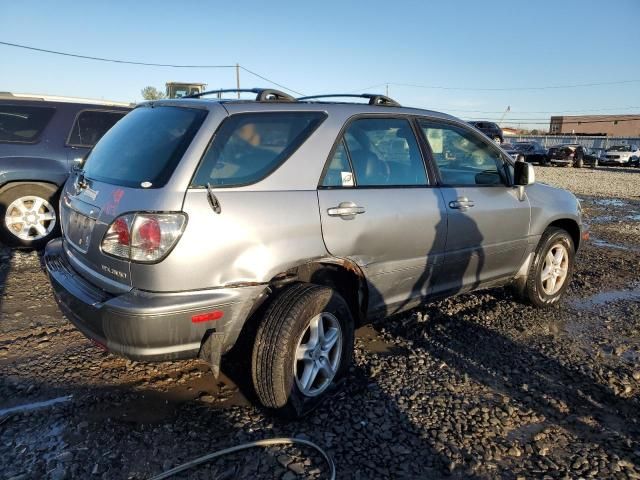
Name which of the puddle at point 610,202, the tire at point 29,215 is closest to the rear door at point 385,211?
the tire at point 29,215

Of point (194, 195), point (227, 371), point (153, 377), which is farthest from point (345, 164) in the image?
point (153, 377)

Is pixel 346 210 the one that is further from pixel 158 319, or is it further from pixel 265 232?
pixel 158 319

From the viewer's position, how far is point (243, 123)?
8.89 feet

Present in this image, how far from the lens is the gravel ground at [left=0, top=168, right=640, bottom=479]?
2436 millimetres

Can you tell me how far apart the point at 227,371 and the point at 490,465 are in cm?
174

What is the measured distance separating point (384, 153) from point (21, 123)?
469 cm

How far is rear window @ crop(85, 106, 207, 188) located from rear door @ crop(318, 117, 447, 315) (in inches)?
33.3

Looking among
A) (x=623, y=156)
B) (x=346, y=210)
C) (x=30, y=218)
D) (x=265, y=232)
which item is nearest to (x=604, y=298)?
(x=346, y=210)

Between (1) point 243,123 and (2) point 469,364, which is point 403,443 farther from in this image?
(1) point 243,123

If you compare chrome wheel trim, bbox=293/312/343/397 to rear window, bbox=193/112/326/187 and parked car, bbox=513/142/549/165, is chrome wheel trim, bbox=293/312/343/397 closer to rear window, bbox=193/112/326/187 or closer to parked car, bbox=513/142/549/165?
rear window, bbox=193/112/326/187

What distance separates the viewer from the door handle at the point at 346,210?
9.50 feet

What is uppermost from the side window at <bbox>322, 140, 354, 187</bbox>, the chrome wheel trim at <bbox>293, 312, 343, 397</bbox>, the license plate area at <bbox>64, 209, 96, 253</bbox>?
the side window at <bbox>322, 140, 354, 187</bbox>

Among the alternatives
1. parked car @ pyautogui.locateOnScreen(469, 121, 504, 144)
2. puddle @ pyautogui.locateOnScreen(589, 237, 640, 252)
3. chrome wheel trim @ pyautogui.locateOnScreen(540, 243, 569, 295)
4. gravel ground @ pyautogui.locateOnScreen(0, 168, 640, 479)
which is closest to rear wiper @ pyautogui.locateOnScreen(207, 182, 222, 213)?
gravel ground @ pyautogui.locateOnScreen(0, 168, 640, 479)

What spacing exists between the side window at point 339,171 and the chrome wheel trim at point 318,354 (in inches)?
31.4
